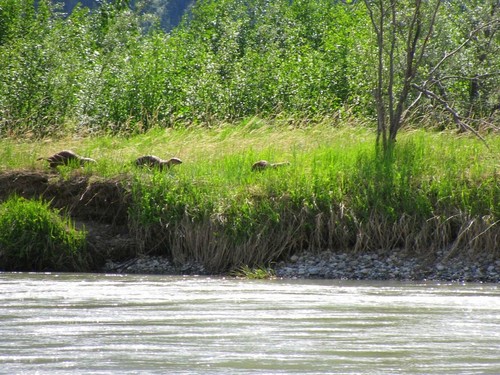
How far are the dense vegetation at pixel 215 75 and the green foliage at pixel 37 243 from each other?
16.6ft

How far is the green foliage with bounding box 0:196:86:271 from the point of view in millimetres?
14008

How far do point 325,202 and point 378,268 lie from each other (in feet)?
4.08

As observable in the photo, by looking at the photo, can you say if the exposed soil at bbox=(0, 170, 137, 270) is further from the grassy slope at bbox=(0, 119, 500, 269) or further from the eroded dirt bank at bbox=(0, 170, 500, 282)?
the grassy slope at bbox=(0, 119, 500, 269)

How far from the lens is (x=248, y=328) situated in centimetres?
837

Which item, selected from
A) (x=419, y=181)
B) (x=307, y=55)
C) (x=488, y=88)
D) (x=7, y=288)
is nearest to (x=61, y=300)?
(x=7, y=288)

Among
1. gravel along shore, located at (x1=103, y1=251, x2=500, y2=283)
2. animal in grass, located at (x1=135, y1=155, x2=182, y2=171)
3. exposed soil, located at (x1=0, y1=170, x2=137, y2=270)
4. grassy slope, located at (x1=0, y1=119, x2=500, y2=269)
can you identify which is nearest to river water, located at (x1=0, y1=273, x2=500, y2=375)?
gravel along shore, located at (x1=103, y1=251, x2=500, y2=283)

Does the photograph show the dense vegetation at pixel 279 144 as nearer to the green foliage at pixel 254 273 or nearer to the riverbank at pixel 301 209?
the riverbank at pixel 301 209

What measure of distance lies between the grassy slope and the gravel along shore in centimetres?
22

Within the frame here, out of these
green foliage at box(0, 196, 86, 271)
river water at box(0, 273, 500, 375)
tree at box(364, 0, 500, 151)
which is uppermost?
tree at box(364, 0, 500, 151)

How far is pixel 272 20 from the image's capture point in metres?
37.5

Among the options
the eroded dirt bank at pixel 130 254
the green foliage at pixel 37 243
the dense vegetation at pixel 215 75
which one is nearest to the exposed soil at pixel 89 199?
the eroded dirt bank at pixel 130 254

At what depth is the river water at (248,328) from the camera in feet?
22.6

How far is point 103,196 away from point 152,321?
6.67 m

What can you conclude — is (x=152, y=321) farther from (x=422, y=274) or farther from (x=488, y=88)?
(x=488, y=88)
